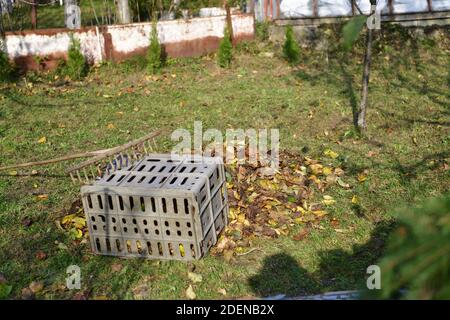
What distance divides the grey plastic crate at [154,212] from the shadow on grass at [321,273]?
2.05 ft

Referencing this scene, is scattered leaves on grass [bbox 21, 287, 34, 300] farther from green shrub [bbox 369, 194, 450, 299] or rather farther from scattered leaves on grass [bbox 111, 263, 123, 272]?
green shrub [bbox 369, 194, 450, 299]

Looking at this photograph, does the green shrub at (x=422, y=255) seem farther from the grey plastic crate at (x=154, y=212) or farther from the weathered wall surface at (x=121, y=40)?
the weathered wall surface at (x=121, y=40)

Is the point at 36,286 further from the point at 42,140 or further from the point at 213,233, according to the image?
the point at 42,140

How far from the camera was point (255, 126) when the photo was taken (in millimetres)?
7879

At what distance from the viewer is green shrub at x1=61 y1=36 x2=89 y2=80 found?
419 inches

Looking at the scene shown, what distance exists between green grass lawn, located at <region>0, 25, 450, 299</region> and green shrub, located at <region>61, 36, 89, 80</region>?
1.10 feet

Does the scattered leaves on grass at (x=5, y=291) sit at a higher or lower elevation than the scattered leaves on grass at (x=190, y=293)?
higher

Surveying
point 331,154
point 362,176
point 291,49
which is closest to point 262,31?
point 291,49

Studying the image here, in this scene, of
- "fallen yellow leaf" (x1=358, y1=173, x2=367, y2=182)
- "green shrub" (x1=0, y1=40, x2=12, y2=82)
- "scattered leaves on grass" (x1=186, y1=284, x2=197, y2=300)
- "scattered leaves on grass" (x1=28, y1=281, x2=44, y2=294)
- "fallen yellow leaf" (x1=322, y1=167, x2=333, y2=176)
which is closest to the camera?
"scattered leaves on grass" (x1=186, y1=284, x2=197, y2=300)

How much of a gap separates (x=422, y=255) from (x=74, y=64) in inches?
394

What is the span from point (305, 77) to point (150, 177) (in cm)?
619

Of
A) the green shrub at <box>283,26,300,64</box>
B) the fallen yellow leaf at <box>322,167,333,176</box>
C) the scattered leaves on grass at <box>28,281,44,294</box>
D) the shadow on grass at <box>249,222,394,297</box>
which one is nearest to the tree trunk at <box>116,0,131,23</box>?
the green shrub at <box>283,26,300,64</box>

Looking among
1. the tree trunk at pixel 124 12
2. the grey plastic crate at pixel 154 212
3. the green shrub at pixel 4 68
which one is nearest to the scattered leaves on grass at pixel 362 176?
the grey plastic crate at pixel 154 212

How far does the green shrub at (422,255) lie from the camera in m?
1.64
